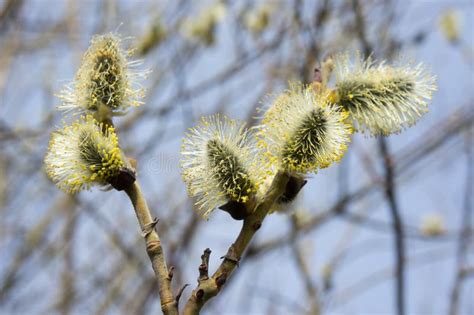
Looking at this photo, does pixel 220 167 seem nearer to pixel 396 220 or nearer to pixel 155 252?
pixel 155 252

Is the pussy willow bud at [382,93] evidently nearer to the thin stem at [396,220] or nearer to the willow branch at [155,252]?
the willow branch at [155,252]

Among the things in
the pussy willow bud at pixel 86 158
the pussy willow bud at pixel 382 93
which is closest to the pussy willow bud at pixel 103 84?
the pussy willow bud at pixel 86 158

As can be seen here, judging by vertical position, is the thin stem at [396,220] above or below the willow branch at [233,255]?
above

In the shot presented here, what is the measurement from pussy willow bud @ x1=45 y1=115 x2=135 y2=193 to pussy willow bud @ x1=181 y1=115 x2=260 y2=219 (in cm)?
15

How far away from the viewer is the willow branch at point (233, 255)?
1192 mm

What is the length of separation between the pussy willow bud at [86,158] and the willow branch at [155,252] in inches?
1.6

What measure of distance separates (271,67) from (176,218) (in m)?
1.14

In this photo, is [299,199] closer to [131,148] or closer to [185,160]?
[185,160]

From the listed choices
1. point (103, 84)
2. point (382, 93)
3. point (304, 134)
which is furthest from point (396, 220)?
point (103, 84)

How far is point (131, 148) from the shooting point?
4.07m

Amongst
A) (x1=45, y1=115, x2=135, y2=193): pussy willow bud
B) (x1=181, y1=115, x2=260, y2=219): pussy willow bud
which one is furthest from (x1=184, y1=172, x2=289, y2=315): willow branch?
(x1=45, y1=115, x2=135, y2=193): pussy willow bud

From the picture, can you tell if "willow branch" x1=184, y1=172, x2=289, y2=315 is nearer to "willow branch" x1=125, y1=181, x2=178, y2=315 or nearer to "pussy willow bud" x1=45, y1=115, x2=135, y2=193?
"willow branch" x1=125, y1=181, x2=178, y2=315

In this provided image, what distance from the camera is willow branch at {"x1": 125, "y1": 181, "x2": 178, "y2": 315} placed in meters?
1.19

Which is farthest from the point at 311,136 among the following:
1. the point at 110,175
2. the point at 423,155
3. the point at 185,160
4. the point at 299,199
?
the point at 423,155
